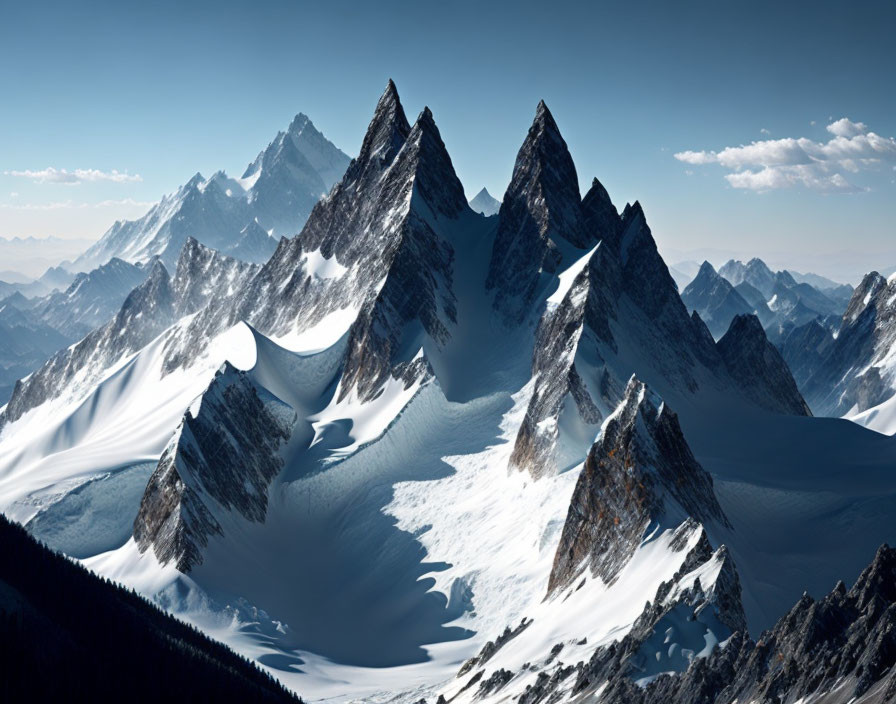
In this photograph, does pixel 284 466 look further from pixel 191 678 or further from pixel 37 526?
pixel 191 678

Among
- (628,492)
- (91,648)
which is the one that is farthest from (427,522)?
(91,648)

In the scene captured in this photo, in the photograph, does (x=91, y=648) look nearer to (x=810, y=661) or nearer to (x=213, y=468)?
(x=810, y=661)

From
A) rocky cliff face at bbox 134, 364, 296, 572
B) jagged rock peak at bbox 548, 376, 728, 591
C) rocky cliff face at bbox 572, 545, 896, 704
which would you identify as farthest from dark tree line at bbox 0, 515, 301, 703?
rocky cliff face at bbox 572, 545, 896, 704

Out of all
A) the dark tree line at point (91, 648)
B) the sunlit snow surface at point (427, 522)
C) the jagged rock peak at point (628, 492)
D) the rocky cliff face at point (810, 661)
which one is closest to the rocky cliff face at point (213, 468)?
the sunlit snow surface at point (427, 522)

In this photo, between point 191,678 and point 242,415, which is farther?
point 242,415

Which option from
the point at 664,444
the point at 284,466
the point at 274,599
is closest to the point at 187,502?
the point at 274,599

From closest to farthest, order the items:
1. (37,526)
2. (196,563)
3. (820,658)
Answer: (820,658) < (196,563) < (37,526)

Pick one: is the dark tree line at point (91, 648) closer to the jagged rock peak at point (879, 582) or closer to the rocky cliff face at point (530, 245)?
the jagged rock peak at point (879, 582)

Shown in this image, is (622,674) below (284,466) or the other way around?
below
